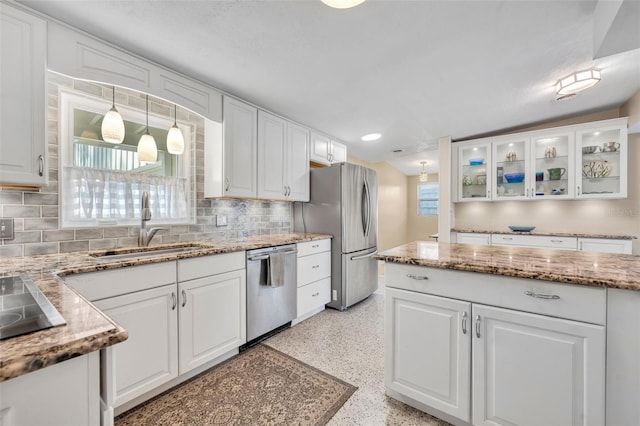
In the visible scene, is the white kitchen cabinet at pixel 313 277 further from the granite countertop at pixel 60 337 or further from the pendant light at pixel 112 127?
the granite countertop at pixel 60 337

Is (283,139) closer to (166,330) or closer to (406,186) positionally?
(166,330)

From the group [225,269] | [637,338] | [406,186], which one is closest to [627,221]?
[637,338]

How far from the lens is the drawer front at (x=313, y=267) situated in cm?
288

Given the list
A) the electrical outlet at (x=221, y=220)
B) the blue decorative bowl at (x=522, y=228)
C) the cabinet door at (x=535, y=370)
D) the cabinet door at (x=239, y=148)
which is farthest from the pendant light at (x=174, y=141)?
the blue decorative bowl at (x=522, y=228)

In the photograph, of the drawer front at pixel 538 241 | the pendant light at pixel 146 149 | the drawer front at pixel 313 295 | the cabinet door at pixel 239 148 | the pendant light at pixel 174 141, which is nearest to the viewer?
the pendant light at pixel 146 149

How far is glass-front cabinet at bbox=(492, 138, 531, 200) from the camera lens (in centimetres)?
382

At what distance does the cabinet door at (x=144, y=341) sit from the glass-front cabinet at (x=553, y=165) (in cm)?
459

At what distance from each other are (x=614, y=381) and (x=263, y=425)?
66.0 inches

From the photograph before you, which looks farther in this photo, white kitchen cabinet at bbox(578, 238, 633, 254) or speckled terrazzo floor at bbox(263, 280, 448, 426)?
white kitchen cabinet at bbox(578, 238, 633, 254)

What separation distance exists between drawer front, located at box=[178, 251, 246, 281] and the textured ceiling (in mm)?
1504

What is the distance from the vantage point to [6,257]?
1.58 metres

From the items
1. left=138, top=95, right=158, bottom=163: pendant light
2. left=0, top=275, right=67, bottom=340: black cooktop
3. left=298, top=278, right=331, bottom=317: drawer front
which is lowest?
left=298, top=278, right=331, bottom=317: drawer front

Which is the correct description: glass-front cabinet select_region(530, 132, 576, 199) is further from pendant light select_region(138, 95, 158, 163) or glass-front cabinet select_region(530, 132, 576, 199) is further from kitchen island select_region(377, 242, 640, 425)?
pendant light select_region(138, 95, 158, 163)

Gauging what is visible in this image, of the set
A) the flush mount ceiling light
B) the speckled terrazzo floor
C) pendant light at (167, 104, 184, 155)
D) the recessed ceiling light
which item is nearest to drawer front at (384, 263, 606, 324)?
the speckled terrazzo floor
